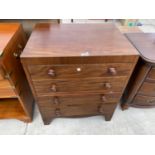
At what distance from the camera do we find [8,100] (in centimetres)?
124

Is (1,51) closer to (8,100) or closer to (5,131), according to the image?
(8,100)

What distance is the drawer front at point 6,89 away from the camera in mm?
803

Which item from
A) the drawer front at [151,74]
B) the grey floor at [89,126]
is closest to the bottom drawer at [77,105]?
the grey floor at [89,126]

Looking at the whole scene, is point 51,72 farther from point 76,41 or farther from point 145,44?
point 145,44

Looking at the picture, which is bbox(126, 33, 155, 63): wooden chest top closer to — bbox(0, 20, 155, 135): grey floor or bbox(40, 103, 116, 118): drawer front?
bbox(40, 103, 116, 118): drawer front

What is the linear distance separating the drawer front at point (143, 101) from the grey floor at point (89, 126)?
165 mm

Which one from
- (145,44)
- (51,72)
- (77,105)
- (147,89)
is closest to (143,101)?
(147,89)

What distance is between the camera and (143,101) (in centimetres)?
118

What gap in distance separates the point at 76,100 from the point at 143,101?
0.69m
